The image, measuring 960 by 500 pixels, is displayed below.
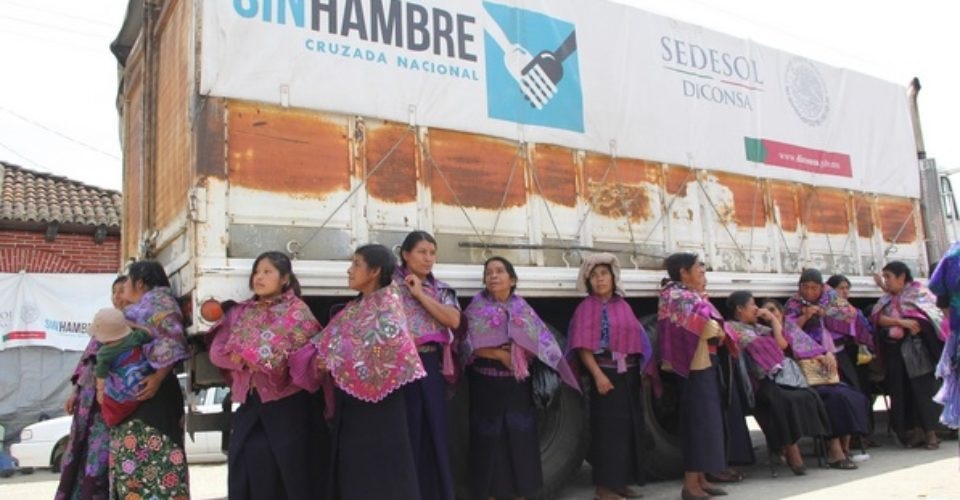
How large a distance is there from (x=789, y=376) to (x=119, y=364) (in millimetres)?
4405

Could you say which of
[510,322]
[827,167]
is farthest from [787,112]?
[510,322]

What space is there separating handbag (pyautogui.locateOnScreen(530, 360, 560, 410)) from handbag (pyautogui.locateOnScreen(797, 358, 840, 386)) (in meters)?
2.31

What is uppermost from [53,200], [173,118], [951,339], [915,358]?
[53,200]

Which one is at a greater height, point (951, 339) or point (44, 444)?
point (951, 339)

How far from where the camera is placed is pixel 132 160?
5.72m

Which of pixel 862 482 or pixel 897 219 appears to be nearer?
pixel 862 482

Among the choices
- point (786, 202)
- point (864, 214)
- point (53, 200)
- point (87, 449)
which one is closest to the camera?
point (87, 449)

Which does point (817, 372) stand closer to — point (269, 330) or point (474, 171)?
point (474, 171)

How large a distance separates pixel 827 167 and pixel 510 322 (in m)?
4.00

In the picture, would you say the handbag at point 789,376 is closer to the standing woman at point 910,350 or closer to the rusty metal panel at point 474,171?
the standing woman at point 910,350

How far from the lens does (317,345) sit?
3.54 m

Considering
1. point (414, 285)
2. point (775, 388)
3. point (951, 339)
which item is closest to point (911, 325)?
point (775, 388)

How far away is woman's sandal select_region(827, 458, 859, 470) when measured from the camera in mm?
5523

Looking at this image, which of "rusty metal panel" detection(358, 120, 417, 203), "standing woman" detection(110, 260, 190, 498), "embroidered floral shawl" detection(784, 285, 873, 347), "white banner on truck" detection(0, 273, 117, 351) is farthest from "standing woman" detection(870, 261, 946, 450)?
"white banner on truck" detection(0, 273, 117, 351)
